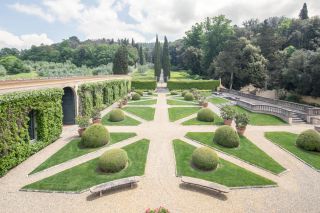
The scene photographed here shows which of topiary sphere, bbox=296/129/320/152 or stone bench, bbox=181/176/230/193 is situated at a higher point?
topiary sphere, bbox=296/129/320/152

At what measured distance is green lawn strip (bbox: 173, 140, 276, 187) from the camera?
14195mm

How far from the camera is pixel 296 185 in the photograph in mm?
14250

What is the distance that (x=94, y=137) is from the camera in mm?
19641

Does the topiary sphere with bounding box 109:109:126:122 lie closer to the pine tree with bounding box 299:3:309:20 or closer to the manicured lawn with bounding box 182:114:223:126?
the manicured lawn with bounding box 182:114:223:126

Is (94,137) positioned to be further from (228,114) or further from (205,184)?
(228,114)

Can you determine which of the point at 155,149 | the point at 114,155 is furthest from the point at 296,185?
the point at 114,155

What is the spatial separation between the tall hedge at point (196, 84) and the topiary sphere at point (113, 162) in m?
52.8

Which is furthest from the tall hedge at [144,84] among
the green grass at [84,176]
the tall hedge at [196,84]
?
the green grass at [84,176]

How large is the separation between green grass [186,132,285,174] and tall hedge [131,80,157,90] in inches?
1801

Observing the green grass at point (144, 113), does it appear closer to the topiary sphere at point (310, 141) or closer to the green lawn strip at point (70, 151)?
the green lawn strip at point (70, 151)

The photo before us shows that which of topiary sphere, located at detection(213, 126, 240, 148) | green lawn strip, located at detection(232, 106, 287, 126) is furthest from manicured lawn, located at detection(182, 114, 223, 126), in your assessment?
topiary sphere, located at detection(213, 126, 240, 148)

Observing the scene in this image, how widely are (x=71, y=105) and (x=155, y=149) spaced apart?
526 inches

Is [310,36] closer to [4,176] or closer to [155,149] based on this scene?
[155,149]

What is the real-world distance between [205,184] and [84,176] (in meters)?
7.67
